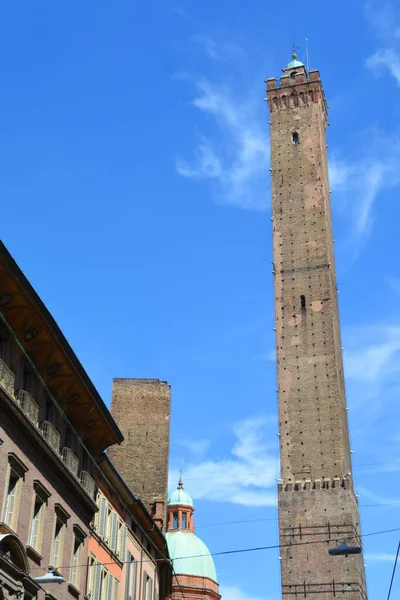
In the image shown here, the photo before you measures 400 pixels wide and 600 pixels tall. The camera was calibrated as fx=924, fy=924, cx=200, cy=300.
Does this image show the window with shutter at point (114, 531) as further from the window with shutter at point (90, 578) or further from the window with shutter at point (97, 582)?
the window with shutter at point (90, 578)

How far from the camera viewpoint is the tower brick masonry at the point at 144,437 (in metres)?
29.9

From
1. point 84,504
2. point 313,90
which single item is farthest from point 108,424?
point 313,90

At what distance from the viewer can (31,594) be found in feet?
44.5

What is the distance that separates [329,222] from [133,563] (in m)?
29.3

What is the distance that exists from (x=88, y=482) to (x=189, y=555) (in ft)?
90.4

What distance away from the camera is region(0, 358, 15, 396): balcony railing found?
12995 millimetres

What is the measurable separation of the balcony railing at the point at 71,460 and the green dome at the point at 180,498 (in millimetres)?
31403

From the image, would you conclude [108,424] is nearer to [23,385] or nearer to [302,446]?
[23,385]

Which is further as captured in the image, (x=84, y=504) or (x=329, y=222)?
(x=329, y=222)

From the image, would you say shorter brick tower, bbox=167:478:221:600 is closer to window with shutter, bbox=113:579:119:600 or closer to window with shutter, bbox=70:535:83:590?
window with shutter, bbox=113:579:119:600

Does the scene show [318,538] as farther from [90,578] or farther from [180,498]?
[90,578]

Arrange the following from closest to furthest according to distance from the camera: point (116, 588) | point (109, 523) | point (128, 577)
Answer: point (109, 523)
point (116, 588)
point (128, 577)

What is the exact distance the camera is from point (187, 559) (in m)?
43.3

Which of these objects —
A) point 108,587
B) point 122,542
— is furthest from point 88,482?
point 122,542
